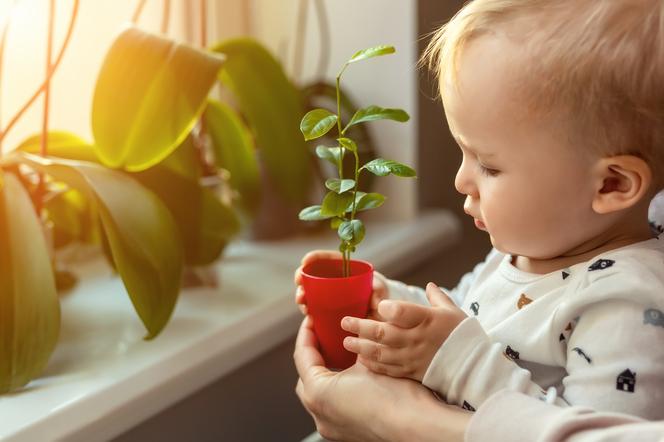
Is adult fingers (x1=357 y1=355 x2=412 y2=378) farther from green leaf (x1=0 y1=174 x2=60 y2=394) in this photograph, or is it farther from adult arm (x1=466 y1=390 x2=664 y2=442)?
green leaf (x1=0 y1=174 x2=60 y2=394)

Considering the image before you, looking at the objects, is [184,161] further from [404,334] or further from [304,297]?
[404,334]

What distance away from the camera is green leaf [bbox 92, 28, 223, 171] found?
1.01m

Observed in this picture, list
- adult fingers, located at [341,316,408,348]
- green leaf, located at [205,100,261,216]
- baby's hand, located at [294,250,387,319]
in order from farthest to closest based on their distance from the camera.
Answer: green leaf, located at [205,100,261,216] → baby's hand, located at [294,250,387,319] → adult fingers, located at [341,316,408,348]

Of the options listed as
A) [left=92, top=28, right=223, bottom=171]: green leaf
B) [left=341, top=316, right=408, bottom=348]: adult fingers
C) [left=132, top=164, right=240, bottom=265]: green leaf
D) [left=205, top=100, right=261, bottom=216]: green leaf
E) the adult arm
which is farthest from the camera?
[left=205, top=100, right=261, bottom=216]: green leaf

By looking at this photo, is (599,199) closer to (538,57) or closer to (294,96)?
(538,57)

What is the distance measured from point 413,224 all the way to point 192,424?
0.59m

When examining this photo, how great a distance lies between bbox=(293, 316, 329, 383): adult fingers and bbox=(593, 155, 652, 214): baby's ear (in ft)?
0.97

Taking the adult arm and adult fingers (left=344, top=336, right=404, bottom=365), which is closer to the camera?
the adult arm

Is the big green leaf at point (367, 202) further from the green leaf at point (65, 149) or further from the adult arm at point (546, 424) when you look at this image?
the green leaf at point (65, 149)

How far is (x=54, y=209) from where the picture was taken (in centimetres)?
120

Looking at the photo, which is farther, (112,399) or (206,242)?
(206,242)

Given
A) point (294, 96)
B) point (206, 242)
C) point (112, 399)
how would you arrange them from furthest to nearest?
point (294, 96) → point (206, 242) → point (112, 399)

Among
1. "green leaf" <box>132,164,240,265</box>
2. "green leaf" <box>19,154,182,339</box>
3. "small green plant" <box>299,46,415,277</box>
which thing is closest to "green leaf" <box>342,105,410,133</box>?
"small green plant" <box>299,46,415,277</box>

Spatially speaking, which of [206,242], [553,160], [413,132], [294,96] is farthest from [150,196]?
[413,132]
